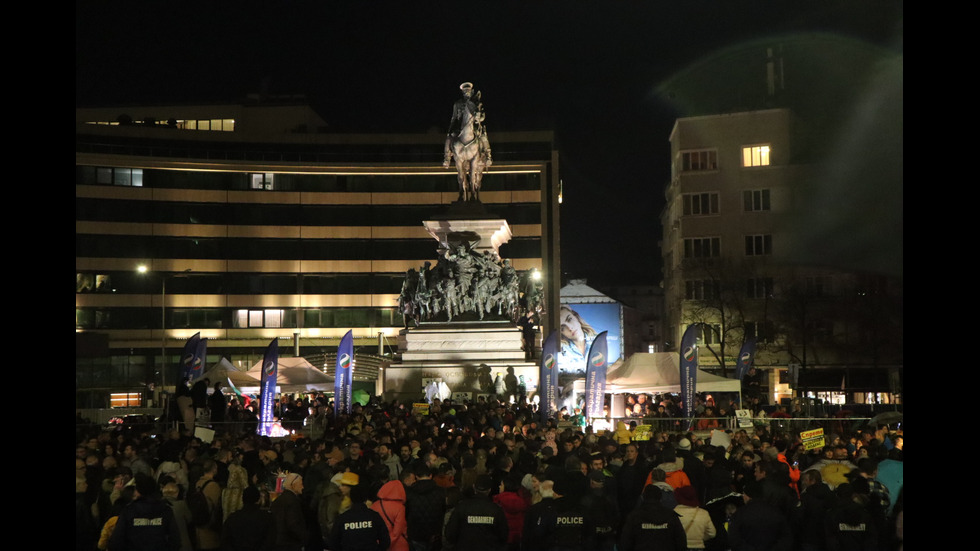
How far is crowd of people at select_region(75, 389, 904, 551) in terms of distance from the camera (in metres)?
10.8

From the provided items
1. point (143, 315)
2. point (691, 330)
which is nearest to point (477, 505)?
point (691, 330)

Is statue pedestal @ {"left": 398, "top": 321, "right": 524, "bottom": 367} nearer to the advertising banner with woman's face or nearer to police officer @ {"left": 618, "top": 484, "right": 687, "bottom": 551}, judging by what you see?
police officer @ {"left": 618, "top": 484, "right": 687, "bottom": 551}

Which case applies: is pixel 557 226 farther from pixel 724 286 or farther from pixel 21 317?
pixel 21 317

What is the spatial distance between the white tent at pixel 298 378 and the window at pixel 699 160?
4624cm

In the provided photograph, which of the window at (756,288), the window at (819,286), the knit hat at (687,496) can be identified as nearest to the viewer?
the knit hat at (687,496)

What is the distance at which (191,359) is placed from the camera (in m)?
31.5

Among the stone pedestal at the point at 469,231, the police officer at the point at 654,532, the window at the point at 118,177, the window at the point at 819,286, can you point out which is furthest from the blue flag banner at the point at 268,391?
the window at the point at 118,177

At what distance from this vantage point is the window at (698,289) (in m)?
73.6

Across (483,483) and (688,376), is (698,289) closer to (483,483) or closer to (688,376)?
(688,376)

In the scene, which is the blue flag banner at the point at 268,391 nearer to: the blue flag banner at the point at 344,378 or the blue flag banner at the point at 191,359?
the blue flag banner at the point at 344,378

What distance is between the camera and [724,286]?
7175cm

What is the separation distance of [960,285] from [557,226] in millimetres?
77130

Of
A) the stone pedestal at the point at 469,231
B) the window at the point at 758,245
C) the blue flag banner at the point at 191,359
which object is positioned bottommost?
the blue flag banner at the point at 191,359

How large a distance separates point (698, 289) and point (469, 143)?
120 feet
